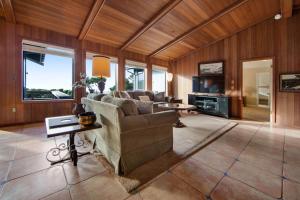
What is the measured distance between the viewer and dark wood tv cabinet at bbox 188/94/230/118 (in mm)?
5406

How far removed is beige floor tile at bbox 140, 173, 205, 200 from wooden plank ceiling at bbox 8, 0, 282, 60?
392 cm

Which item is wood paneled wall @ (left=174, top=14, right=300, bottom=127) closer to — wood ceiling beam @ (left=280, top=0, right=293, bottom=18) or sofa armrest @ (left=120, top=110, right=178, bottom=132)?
wood ceiling beam @ (left=280, top=0, right=293, bottom=18)

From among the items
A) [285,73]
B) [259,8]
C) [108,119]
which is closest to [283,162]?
[108,119]

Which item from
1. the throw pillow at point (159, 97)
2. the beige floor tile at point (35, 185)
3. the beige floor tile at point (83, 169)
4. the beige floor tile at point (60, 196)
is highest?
the throw pillow at point (159, 97)

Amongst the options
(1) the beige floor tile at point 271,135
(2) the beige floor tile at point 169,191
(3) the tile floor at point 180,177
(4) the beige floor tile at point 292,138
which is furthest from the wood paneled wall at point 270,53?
(2) the beige floor tile at point 169,191

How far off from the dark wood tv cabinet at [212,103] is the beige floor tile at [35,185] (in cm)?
537

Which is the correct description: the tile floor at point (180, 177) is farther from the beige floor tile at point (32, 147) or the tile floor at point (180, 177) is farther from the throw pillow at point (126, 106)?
the throw pillow at point (126, 106)

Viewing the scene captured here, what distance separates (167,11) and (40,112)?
4753mm

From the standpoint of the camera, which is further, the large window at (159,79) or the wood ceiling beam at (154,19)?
the large window at (159,79)

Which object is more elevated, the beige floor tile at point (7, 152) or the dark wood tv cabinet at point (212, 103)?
the dark wood tv cabinet at point (212, 103)

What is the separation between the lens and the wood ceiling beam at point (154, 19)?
3.72 m

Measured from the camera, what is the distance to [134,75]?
6934 mm

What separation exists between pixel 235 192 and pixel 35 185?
217 cm

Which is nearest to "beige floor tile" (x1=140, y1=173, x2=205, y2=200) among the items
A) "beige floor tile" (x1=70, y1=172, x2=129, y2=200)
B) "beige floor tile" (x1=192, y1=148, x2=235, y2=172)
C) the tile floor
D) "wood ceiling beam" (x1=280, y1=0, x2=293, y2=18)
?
the tile floor
